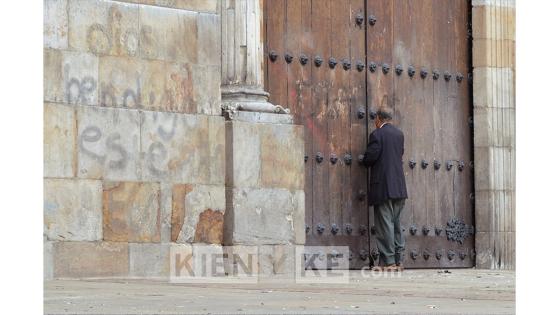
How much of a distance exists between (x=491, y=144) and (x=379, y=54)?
68.5 inches

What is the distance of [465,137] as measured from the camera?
1353 centimetres

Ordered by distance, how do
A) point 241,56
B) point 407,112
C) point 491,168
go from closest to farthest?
1. point 241,56
2. point 407,112
3. point 491,168

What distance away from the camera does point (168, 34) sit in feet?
33.4

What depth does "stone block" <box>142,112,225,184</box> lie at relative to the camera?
9.97 meters

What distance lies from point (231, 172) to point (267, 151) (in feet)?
1.37

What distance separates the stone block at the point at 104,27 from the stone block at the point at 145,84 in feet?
0.30

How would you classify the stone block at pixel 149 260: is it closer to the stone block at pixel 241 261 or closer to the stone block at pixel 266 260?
the stone block at pixel 241 261

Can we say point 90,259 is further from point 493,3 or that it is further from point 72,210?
point 493,3

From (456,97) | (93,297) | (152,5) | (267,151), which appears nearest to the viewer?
(93,297)

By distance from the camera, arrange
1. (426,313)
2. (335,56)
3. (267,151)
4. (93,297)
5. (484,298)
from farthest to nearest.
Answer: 1. (335,56)
2. (267,151)
3. (484,298)
4. (93,297)
5. (426,313)

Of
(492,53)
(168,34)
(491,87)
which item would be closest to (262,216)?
(168,34)
